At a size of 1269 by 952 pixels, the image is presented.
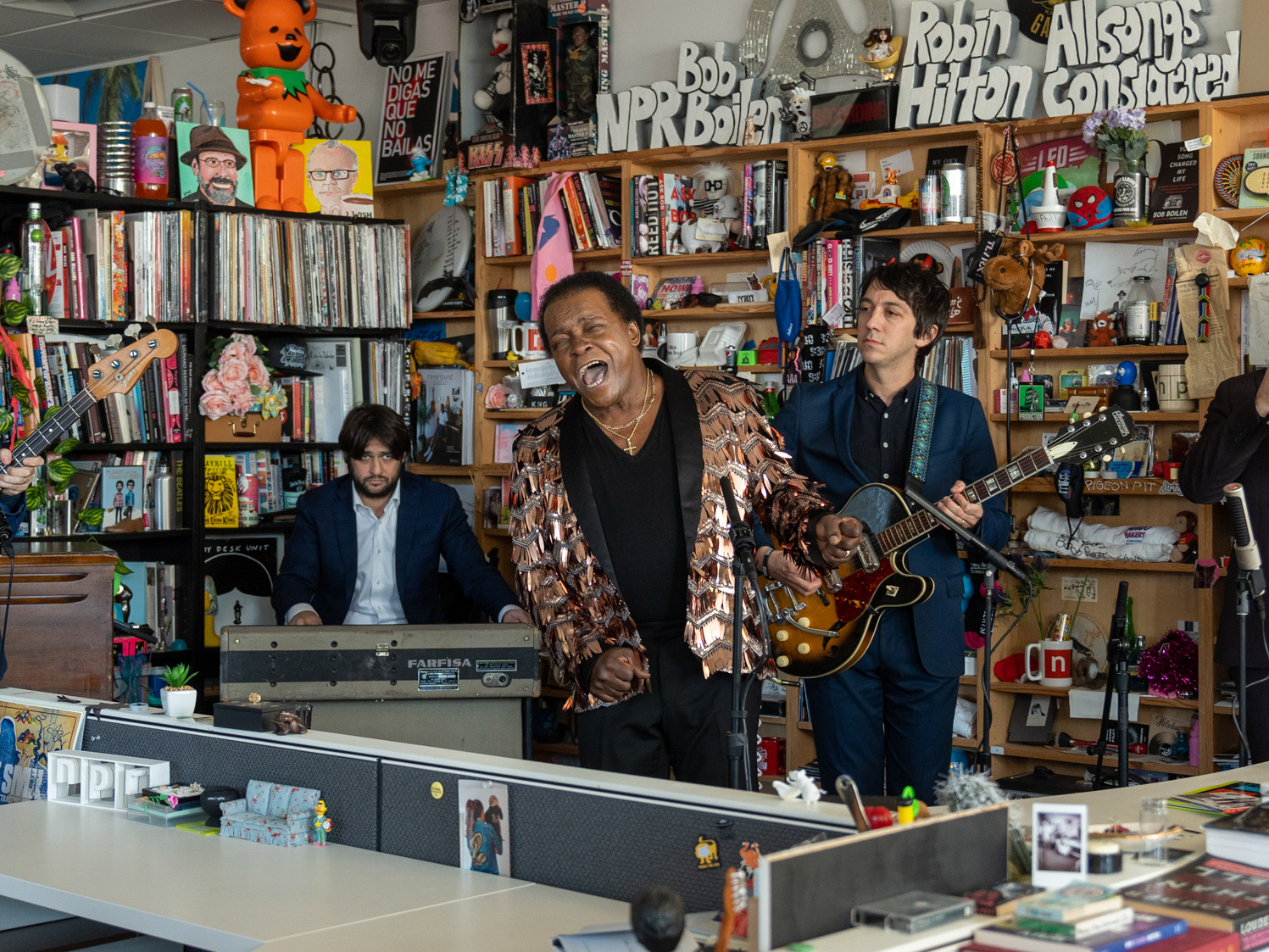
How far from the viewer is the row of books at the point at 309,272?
5004mm

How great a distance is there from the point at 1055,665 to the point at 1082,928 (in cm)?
322

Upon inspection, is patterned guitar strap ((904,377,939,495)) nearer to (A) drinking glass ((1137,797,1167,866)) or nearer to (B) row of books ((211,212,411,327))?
(A) drinking glass ((1137,797,1167,866))

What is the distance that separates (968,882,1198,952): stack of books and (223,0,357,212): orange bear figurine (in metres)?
4.39

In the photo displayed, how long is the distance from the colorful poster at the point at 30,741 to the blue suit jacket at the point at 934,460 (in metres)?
1.61

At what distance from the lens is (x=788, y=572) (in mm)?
2852

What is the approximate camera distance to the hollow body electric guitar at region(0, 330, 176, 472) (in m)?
3.72

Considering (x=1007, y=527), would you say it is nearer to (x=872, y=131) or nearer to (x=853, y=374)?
(x=853, y=374)

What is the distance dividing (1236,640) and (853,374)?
3.53 ft

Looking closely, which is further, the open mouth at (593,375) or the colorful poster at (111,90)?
the colorful poster at (111,90)

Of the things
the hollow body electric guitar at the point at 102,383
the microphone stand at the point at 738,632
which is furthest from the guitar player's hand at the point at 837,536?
the hollow body electric guitar at the point at 102,383

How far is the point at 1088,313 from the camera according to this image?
14.6 ft

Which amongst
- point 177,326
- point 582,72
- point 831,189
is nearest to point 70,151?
point 177,326

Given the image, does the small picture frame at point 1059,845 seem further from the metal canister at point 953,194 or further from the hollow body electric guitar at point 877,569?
the metal canister at point 953,194

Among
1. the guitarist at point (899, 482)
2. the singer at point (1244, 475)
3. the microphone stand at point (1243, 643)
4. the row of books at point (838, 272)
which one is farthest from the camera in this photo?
the row of books at point (838, 272)
